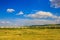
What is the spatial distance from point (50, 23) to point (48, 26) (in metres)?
0.11

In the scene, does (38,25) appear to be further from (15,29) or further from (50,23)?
(15,29)

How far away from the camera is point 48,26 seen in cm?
465

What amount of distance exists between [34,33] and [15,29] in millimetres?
599

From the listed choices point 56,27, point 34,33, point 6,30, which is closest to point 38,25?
point 34,33

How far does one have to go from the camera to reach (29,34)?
4578mm

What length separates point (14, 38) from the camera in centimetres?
453

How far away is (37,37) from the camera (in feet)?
14.7

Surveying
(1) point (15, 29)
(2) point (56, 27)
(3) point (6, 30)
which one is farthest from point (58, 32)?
(3) point (6, 30)

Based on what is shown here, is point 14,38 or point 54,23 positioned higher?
point 54,23

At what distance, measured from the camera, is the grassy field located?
4.49 m

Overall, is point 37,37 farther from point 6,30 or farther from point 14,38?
point 6,30

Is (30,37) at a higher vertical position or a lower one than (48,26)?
lower

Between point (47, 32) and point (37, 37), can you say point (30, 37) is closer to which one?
point (37, 37)

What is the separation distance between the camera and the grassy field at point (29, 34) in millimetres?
4492
